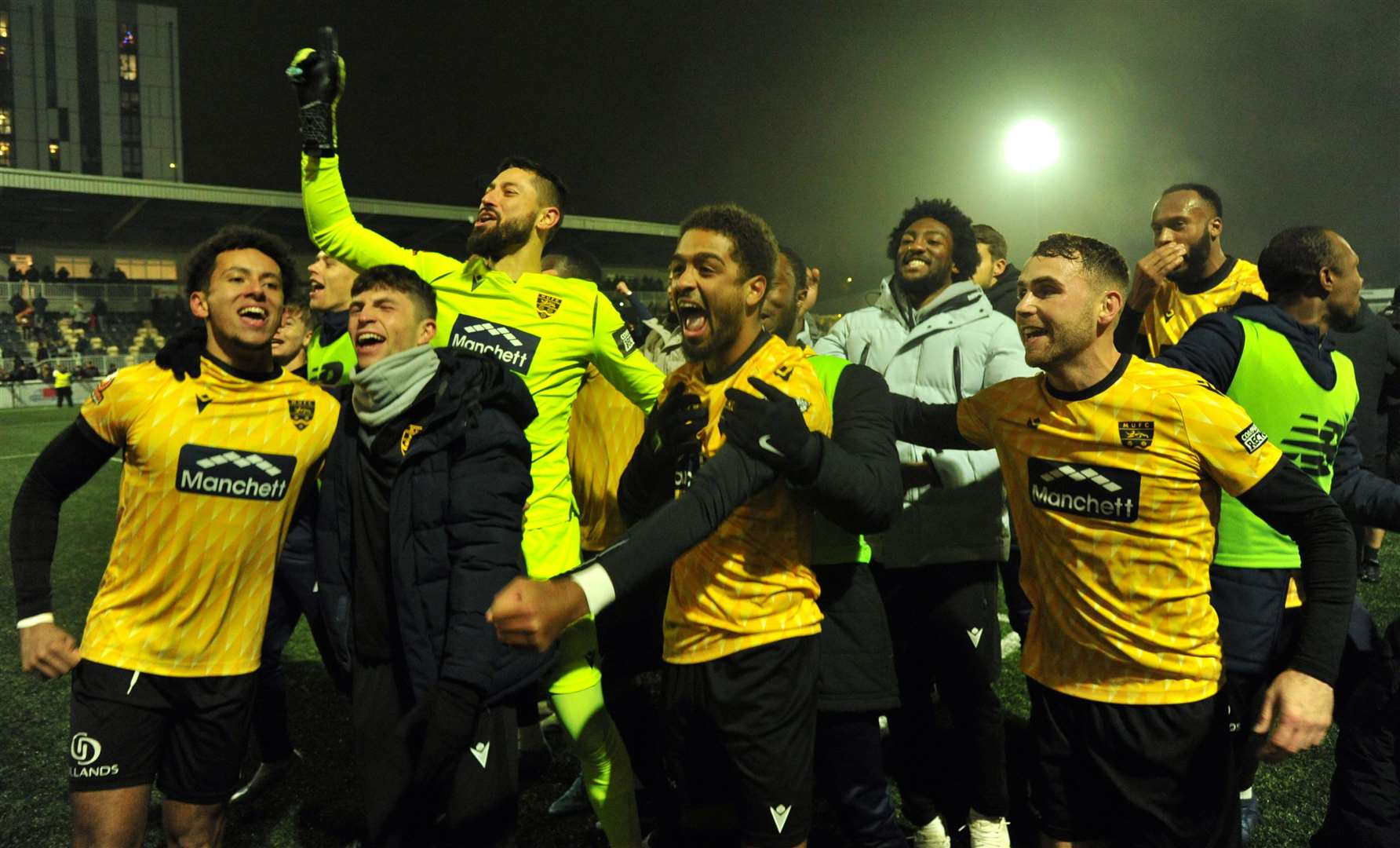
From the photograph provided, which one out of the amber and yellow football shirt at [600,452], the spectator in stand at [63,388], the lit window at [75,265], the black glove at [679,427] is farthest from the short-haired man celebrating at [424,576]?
the lit window at [75,265]

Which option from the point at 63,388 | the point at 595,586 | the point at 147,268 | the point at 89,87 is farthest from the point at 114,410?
the point at 89,87

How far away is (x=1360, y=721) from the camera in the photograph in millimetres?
2914

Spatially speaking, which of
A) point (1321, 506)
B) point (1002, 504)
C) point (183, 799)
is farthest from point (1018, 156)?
point (183, 799)

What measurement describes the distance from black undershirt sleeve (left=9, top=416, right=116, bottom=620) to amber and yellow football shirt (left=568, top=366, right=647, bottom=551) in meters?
1.96

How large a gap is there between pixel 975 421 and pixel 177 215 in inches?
1842

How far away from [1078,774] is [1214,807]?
35 centimetres

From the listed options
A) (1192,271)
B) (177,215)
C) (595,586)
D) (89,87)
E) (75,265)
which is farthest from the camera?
(89,87)

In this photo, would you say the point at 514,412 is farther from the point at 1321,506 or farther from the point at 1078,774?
the point at 1321,506

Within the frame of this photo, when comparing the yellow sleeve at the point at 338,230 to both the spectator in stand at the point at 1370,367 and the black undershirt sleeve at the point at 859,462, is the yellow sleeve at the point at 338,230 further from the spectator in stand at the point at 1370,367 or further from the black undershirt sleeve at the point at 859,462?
the spectator in stand at the point at 1370,367

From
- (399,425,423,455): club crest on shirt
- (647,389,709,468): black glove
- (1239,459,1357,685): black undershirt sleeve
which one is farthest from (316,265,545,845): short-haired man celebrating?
(1239,459,1357,685): black undershirt sleeve

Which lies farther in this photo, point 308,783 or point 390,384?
point 308,783

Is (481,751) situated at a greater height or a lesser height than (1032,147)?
lesser

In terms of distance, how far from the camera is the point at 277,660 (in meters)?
4.07

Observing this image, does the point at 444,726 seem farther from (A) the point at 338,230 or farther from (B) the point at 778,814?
(A) the point at 338,230
